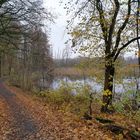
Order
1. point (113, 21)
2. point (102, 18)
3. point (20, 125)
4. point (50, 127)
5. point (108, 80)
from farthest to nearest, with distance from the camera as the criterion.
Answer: point (108, 80) < point (113, 21) < point (102, 18) < point (20, 125) < point (50, 127)

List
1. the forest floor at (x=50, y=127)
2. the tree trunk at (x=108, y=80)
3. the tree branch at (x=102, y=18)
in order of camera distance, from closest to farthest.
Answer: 1. the forest floor at (x=50, y=127)
2. the tree branch at (x=102, y=18)
3. the tree trunk at (x=108, y=80)

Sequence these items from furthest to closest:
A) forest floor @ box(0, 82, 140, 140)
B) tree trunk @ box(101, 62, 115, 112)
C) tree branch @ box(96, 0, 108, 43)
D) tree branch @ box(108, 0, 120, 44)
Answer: tree trunk @ box(101, 62, 115, 112) < tree branch @ box(96, 0, 108, 43) < tree branch @ box(108, 0, 120, 44) < forest floor @ box(0, 82, 140, 140)

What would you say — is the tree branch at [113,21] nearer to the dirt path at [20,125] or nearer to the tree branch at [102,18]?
the tree branch at [102,18]

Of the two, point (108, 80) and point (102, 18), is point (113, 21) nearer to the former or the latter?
point (102, 18)

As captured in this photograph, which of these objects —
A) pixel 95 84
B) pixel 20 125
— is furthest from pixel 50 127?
pixel 95 84

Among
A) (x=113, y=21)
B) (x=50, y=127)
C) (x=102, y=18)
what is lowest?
(x=50, y=127)

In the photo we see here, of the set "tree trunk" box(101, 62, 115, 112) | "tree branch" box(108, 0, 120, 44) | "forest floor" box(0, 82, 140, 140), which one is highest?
"tree branch" box(108, 0, 120, 44)

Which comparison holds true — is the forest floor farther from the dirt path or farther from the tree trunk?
the tree trunk

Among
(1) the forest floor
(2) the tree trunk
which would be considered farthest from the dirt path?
(2) the tree trunk

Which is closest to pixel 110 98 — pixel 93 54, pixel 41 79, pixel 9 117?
pixel 93 54

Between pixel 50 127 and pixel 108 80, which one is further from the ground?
pixel 108 80

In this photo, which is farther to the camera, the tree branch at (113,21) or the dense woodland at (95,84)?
the tree branch at (113,21)

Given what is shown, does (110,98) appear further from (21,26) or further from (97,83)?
(21,26)

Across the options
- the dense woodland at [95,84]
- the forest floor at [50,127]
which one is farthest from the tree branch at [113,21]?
the forest floor at [50,127]
